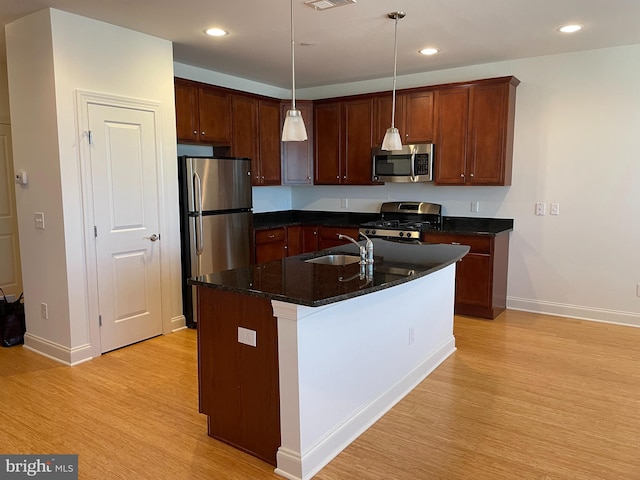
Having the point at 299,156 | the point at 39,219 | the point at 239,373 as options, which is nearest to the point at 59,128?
the point at 39,219

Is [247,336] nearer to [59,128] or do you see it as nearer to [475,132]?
[59,128]

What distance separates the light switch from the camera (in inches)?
143

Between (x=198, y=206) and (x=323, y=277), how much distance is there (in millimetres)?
2200

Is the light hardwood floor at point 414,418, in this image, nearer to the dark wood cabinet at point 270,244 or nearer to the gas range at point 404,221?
the gas range at point 404,221

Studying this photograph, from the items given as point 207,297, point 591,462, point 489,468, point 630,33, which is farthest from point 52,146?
point 630,33

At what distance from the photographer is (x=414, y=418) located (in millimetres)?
2754

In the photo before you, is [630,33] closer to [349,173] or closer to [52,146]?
[349,173]

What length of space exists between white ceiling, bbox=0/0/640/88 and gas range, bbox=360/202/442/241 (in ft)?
5.04

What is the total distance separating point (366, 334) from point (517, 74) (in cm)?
351

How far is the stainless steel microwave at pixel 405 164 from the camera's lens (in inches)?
199

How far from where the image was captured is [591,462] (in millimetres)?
2316

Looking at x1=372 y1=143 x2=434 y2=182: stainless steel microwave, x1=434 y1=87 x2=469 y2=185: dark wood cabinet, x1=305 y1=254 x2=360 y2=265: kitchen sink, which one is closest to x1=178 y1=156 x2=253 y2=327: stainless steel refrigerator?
x1=372 y1=143 x2=434 y2=182: stainless steel microwave

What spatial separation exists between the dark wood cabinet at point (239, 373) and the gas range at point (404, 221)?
113 inches

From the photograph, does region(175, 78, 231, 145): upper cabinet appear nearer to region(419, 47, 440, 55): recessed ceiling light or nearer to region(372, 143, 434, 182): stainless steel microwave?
region(372, 143, 434, 182): stainless steel microwave
